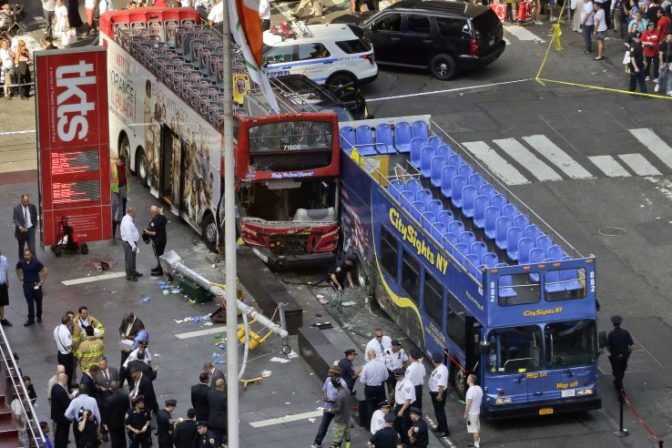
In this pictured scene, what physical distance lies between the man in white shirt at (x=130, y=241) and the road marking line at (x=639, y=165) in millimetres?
11857

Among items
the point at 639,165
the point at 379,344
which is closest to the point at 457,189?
the point at 379,344

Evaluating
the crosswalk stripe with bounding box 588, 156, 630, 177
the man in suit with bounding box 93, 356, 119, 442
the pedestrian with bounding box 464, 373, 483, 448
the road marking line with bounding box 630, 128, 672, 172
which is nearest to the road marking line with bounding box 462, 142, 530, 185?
the crosswalk stripe with bounding box 588, 156, 630, 177

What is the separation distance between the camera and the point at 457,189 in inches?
1235

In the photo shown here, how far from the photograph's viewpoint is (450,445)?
1069 inches

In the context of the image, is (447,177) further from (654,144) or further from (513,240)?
(654,144)

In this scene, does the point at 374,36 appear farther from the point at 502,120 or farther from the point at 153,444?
the point at 153,444

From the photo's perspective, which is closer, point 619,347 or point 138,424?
point 138,424

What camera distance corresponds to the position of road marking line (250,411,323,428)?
91.1ft

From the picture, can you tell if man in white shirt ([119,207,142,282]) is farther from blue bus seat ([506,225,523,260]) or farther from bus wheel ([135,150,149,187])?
blue bus seat ([506,225,523,260])

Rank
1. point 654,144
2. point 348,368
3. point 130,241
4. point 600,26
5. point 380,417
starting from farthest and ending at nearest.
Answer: point 600,26 → point 654,144 → point 130,241 → point 348,368 → point 380,417

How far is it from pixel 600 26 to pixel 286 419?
20.2m

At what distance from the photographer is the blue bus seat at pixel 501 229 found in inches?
1159

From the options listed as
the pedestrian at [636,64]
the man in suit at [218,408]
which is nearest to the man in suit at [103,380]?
the man in suit at [218,408]

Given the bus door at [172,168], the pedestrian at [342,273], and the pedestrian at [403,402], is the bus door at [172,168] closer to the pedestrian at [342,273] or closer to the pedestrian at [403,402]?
the pedestrian at [342,273]
